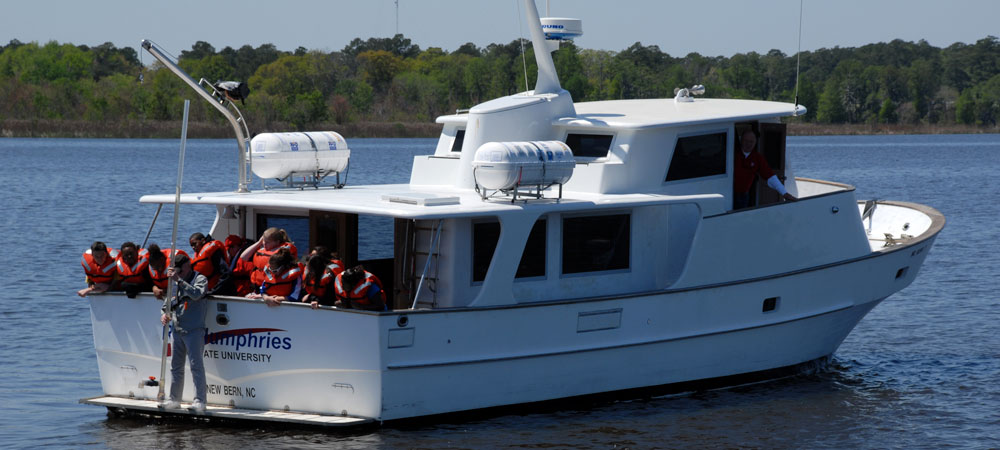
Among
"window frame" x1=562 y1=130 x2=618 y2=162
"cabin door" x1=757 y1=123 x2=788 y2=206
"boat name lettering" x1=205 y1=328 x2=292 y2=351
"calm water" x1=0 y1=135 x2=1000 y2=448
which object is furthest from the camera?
"cabin door" x1=757 y1=123 x2=788 y2=206

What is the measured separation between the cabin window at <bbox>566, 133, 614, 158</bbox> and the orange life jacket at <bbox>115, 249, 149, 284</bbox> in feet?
14.3

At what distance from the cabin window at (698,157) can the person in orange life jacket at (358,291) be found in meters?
3.72

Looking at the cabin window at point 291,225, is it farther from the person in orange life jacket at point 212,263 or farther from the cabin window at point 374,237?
the person in orange life jacket at point 212,263

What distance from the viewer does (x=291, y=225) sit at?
1130 centimetres

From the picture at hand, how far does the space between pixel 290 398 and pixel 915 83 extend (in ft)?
370

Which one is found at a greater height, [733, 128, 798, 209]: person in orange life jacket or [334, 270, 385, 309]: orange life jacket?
[733, 128, 798, 209]: person in orange life jacket

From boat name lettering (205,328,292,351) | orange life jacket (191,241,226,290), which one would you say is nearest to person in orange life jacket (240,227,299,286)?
orange life jacket (191,241,226,290)

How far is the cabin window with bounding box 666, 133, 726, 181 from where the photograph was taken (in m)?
12.2

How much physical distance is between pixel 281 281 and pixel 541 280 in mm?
2359

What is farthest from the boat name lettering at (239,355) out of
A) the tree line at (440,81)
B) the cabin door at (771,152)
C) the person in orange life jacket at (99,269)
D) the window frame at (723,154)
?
the tree line at (440,81)

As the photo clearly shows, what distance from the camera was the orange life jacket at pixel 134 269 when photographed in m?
10.4

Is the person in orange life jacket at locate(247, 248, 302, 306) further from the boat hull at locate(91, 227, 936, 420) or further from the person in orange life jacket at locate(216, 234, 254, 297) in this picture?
the person in orange life jacket at locate(216, 234, 254, 297)

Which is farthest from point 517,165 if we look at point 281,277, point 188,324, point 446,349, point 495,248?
point 188,324

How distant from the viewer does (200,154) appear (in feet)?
234
